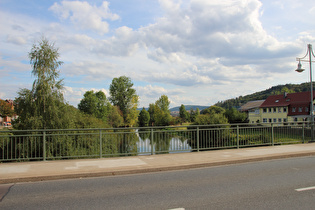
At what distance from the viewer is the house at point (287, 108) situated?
61.7m

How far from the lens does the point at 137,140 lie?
380 inches

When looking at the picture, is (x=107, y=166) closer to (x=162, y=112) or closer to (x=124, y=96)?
(x=124, y=96)

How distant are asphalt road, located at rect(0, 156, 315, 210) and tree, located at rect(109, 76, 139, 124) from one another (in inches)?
2265

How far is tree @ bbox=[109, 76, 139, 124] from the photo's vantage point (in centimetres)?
6397

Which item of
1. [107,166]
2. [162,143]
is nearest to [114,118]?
[162,143]

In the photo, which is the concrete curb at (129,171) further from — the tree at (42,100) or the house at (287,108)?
the house at (287,108)

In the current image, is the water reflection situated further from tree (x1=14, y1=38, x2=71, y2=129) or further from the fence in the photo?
tree (x1=14, y1=38, x2=71, y2=129)

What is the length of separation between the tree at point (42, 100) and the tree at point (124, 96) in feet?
161

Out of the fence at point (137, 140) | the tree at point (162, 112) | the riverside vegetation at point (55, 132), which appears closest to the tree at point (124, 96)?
the tree at point (162, 112)

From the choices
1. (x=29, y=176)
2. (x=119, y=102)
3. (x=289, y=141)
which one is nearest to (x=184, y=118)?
(x=119, y=102)

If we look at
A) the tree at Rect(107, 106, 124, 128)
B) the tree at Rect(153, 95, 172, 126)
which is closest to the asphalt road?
the tree at Rect(107, 106, 124, 128)

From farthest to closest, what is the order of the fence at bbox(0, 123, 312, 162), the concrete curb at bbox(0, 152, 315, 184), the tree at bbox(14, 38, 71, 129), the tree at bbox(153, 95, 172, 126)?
the tree at bbox(153, 95, 172, 126) → the tree at bbox(14, 38, 71, 129) → the fence at bbox(0, 123, 312, 162) → the concrete curb at bbox(0, 152, 315, 184)

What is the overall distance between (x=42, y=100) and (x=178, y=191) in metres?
11.7

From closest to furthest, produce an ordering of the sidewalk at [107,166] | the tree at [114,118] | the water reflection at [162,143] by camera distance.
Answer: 1. the sidewalk at [107,166]
2. the water reflection at [162,143]
3. the tree at [114,118]
